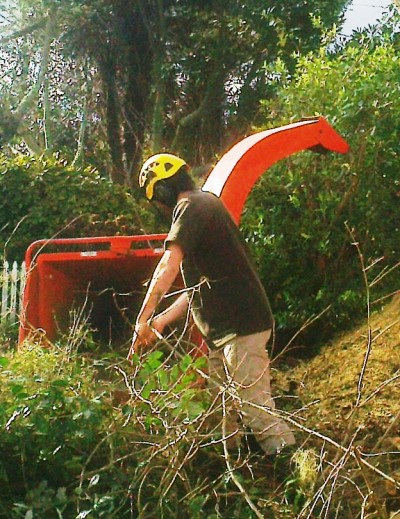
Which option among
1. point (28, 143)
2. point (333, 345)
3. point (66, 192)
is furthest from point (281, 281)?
point (28, 143)

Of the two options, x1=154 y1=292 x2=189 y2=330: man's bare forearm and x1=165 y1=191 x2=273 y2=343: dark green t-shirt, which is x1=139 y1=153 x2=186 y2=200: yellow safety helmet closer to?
x1=165 y1=191 x2=273 y2=343: dark green t-shirt

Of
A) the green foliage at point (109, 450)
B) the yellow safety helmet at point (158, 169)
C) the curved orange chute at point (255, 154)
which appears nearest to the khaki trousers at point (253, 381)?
the green foliage at point (109, 450)

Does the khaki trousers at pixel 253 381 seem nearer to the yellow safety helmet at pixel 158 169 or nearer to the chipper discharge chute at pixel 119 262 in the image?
the yellow safety helmet at pixel 158 169

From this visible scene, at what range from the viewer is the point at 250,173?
638 centimetres

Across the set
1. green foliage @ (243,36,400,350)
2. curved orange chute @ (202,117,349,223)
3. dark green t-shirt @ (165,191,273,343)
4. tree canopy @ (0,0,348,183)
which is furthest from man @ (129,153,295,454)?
tree canopy @ (0,0,348,183)

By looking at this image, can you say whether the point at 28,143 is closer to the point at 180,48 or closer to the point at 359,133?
the point at 180,48

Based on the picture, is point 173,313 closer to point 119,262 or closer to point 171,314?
point 171,314

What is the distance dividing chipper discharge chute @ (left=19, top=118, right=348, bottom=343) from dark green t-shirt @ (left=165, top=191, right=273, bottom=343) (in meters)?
1.16

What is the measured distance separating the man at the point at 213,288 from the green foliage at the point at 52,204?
4663 millimetres

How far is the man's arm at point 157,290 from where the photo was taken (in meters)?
4.80

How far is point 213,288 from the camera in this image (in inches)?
197

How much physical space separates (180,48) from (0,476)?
13230 mm

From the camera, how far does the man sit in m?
4.82

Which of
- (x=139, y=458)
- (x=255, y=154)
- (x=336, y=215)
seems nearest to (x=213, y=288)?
(x=139, y=458)
